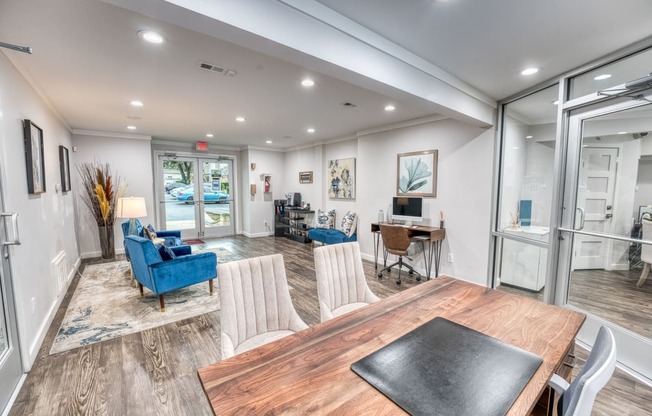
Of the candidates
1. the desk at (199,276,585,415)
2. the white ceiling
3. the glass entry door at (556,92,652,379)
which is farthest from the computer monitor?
the desk at (199,276,585,415)

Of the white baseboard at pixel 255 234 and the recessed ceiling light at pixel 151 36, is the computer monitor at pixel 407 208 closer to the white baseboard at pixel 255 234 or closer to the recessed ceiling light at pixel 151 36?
the recessed ceiling light at pixel 151 36

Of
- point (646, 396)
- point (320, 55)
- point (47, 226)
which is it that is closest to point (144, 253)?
point (47, 226)

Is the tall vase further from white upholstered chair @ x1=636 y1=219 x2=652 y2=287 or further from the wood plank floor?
white upholstered chair @ x1=636 y1=219 x2=652 y2=287

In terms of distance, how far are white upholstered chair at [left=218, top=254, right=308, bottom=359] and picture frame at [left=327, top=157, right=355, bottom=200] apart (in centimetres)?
417

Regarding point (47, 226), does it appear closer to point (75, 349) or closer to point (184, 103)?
point (75, 349)

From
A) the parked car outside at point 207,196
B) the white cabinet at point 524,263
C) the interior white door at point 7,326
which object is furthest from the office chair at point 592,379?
the parked car outside at point 207,196

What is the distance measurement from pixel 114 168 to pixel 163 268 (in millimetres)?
3800

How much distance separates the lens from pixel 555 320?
4.56 ft

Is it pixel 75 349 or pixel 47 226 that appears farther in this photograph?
pixel 47 226

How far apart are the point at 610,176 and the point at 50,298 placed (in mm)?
5558

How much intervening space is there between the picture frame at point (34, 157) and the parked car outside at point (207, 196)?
395 cm

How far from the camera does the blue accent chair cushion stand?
5434mm

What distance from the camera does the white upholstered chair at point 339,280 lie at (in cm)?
192

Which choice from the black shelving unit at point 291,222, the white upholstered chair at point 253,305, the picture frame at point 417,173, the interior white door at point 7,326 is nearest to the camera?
the white upholstered chair at point 253,305
